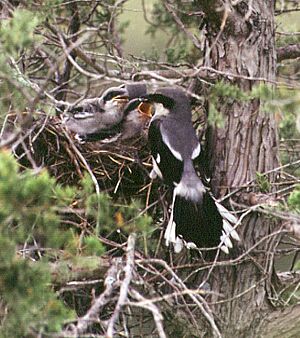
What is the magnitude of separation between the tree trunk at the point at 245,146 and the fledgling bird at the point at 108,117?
0.69 m

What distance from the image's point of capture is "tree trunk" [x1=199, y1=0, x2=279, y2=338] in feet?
13.3

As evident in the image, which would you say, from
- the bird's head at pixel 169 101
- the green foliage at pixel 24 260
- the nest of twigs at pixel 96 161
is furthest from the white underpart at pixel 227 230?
the green foliage at pixel 24 260

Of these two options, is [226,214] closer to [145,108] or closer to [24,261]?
[145,108]

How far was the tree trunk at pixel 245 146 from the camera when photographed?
4043 mm

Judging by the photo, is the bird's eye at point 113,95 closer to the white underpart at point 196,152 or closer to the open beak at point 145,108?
the open beak at point 145,108

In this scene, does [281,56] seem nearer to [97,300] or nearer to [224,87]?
[224,87]

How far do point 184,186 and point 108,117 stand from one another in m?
0.88

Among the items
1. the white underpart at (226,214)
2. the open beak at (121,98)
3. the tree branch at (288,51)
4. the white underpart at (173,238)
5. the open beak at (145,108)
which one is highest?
the tree branch at (288,51)

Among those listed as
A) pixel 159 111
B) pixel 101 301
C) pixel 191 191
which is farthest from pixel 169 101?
pixel 101 301

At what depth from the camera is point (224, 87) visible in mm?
3484

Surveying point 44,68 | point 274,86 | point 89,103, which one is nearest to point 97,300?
point 274,86

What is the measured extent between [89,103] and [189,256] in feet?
3.99

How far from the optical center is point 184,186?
4062mm

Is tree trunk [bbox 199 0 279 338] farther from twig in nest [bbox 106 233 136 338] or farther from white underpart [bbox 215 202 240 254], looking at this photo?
twig in nest [bbox 106 233 136 338]
